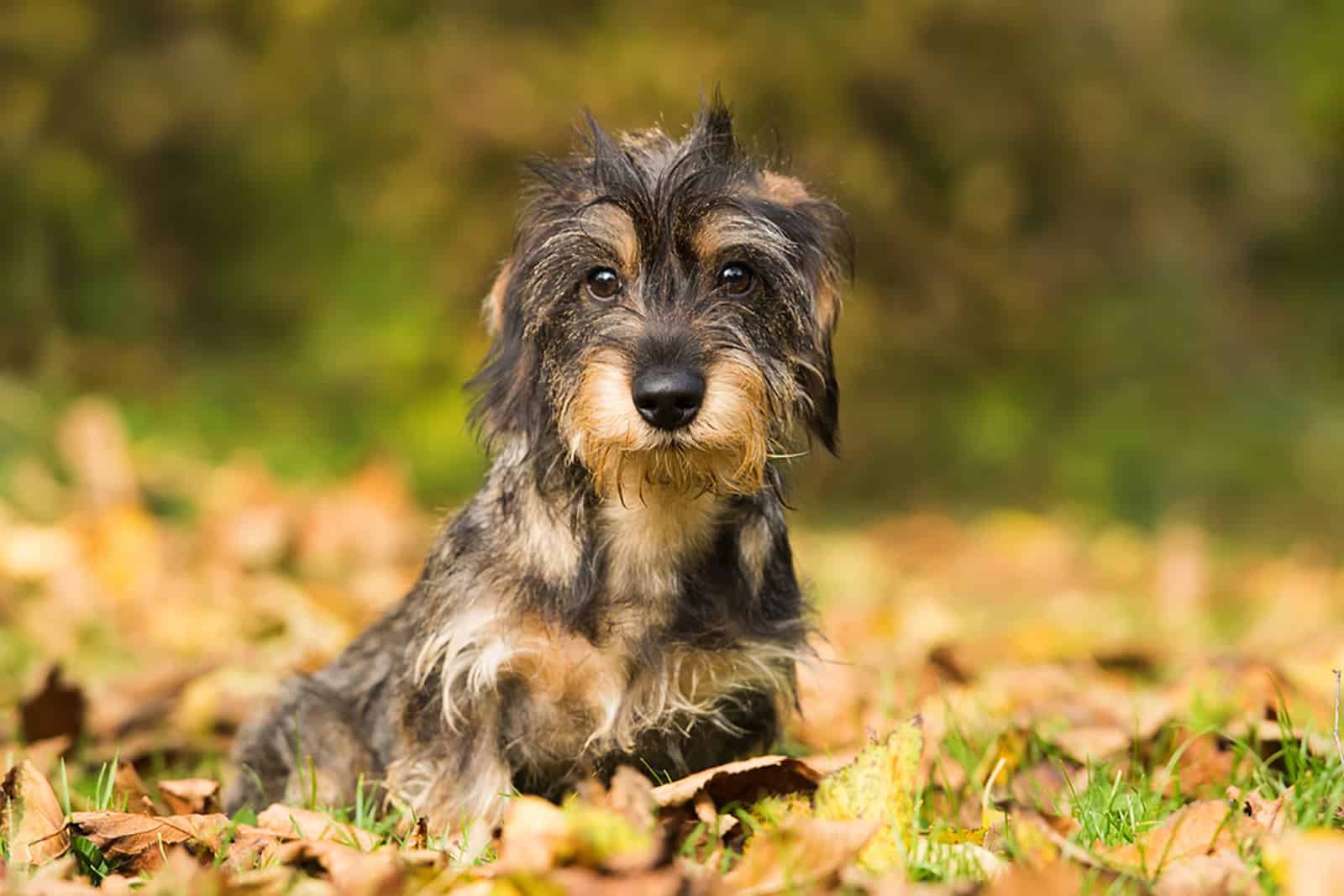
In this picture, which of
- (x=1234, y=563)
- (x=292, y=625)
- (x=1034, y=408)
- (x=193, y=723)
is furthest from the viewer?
(x=1034, y=408)

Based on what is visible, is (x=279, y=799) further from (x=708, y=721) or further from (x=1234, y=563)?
(x=1234, y=563)

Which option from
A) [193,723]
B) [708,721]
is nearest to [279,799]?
[193,723]

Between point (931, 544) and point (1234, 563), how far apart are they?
6.63 feet

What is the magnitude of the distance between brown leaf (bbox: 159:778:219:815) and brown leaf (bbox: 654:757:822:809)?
120cm

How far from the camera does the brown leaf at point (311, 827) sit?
302 cm

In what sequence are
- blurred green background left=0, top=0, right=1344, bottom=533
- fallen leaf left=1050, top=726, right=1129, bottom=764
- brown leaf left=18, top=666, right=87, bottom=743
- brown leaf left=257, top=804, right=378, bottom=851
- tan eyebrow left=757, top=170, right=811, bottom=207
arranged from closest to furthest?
1. brown leaf left=257, top=804, right=378, bottom=851
2. tan eyebrow left=757, top=170, right=811, bottom=207
3. fallen leaf left=1050, top=726, right=1129, bottom=764
4. brown leaf left=18, top=666, right=87, bottom=743
5. blurred green background left=0, top=0, right=1344, bottom=533

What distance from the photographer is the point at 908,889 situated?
235 centimetres

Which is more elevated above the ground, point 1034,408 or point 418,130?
point 418,130

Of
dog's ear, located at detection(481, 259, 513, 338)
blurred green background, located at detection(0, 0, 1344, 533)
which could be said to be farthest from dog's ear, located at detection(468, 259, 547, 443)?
blurred green background, located at detection(0, 0, 1344, 533)

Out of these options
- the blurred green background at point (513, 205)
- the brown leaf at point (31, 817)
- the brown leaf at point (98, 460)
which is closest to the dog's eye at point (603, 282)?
the brown leaf at point (31, 817)

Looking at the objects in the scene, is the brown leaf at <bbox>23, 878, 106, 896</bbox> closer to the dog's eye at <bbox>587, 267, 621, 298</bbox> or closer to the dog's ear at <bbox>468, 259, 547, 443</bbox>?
the dog's ear at <bbox>468, 259, 547, 443</bbox>

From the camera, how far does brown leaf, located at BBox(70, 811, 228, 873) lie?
2938mm

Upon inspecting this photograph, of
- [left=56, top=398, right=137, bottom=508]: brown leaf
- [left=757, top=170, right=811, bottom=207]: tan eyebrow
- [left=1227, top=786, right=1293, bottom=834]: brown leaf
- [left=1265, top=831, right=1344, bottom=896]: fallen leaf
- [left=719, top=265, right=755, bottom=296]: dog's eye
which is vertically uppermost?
[left=757, top=170, right=811, bottom=207]: tan eyebrow

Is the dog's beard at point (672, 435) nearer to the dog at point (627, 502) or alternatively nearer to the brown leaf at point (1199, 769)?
the dog at point (627, 502)
